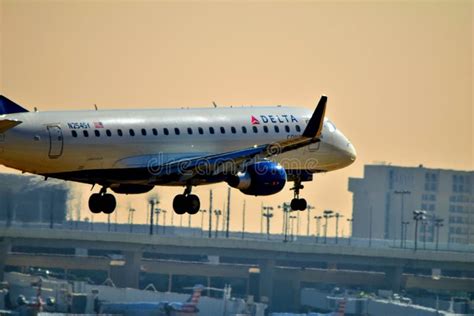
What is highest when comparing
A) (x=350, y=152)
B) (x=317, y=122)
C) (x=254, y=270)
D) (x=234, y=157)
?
(x=317, y=122)

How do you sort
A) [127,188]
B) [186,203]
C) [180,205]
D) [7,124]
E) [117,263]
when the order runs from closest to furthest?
[7,124]
[180,205]
[186,203]
[127,188]
[117,263]

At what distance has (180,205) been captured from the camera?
10325 centimetres

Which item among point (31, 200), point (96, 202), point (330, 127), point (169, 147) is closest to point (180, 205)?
point (169, 147)

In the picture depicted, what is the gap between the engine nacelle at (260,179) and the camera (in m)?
102

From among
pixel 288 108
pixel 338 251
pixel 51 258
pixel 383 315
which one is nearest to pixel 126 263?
pixel 51 258

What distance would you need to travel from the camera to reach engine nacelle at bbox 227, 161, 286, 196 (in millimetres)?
101750

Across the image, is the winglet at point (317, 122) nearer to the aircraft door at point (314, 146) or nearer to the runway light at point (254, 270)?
the aircraft door at point (314, 146)

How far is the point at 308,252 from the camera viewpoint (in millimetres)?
190375

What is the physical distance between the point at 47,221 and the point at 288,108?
275 feet

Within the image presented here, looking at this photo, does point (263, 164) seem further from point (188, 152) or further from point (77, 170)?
point (77, 170)

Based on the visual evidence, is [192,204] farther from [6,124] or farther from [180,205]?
[6,124]

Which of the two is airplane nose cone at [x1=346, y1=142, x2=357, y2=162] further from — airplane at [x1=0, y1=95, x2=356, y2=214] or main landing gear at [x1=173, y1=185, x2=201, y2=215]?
main landing gear at [x1=173, y1=185, x2=201, y2=215]

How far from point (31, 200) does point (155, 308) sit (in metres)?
30.3

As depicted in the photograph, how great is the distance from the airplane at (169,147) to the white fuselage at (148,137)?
2.0 inches
